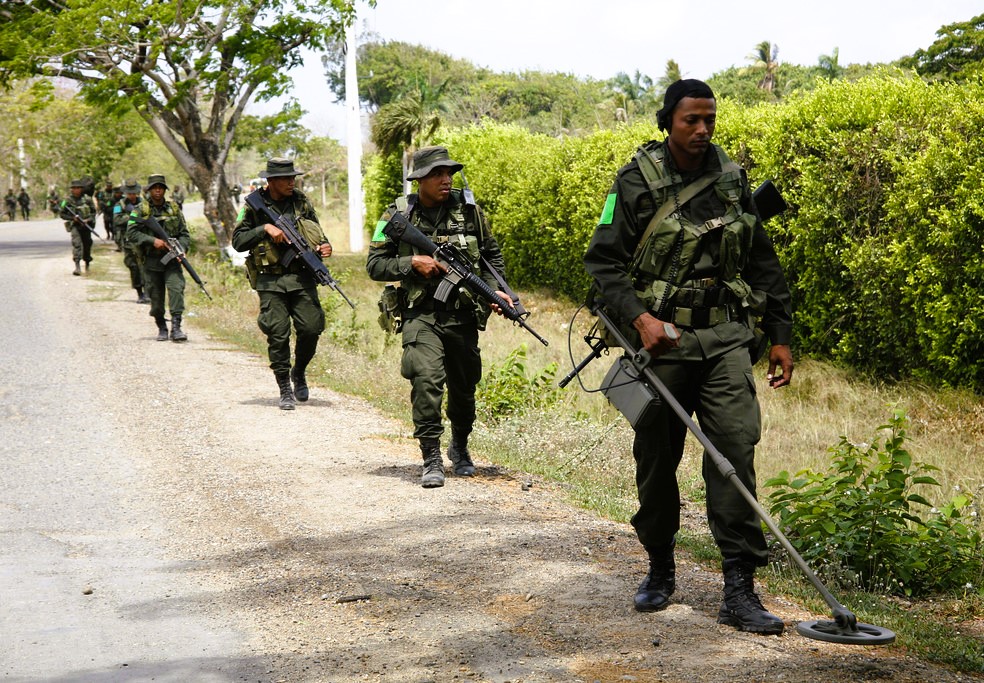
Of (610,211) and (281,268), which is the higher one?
(610,211)

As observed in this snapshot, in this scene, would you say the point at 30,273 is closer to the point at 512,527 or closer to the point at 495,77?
the point at 512,527

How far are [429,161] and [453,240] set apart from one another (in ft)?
1.68

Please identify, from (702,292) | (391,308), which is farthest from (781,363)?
(391,308)

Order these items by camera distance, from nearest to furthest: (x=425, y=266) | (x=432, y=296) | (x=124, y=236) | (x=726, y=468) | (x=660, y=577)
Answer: (x=726, y=468), (x=660, y=577), (x=425, y=266), (x=432, y=296), (x=124, y=236)

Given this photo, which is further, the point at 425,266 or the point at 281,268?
the point at 281,268

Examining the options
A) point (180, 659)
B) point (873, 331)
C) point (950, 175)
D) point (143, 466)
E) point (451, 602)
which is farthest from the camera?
point (873, 331)

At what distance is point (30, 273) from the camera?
24.9 metres

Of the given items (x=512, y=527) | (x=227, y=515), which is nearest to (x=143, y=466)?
(x=227, y=515)

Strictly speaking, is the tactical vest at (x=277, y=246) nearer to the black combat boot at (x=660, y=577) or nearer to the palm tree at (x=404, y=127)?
the black combat boot at (x=660, y=577)

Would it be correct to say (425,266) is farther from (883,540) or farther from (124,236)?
(124,236)

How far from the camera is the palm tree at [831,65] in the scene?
5879cm

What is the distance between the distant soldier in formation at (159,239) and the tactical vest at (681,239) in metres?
10.5

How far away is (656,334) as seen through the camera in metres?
4.34

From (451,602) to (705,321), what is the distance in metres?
1.65
